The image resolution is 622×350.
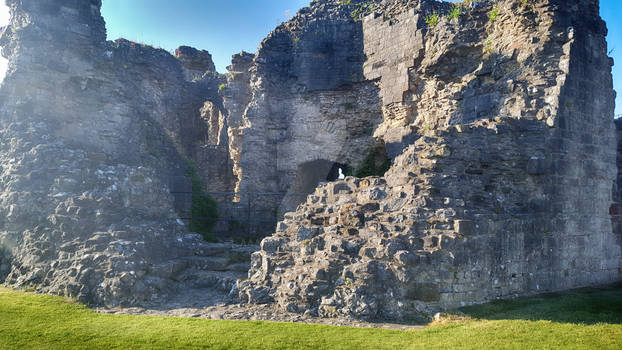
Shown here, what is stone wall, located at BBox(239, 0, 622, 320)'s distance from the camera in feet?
19.2

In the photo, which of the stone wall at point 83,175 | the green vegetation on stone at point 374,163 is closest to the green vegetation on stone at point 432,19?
the green vegetation on stone at point 374,163

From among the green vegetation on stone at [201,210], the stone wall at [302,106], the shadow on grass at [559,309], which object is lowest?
the shadow on grass at [559,309]

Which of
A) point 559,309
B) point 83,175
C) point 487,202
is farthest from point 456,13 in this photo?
point 83,175

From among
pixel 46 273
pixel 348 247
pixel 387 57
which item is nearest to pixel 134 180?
pixel 46 273

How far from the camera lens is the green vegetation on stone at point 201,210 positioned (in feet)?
36.3

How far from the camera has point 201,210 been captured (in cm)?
1160

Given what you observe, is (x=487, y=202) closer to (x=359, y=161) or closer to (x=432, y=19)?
(x=432, y=19)

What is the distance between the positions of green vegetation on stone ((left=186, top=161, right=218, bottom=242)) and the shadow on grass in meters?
7.09

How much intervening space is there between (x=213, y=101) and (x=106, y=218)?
9.16 metres

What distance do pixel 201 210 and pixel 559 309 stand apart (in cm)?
850

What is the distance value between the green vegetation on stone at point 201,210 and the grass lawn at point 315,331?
16.6ft

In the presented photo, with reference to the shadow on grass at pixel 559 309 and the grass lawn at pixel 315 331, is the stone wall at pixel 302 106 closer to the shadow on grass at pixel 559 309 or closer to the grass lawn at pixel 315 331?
the shadow on grass at pixel 559 309

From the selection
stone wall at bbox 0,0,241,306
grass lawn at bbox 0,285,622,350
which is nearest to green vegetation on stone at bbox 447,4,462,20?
grass lawn at bbox 0,285,622,350

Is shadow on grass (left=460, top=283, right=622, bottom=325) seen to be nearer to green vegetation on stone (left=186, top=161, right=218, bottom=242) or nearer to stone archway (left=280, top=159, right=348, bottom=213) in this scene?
green vegetation on stone (left=186, top=161, right=218, bottom=242)
